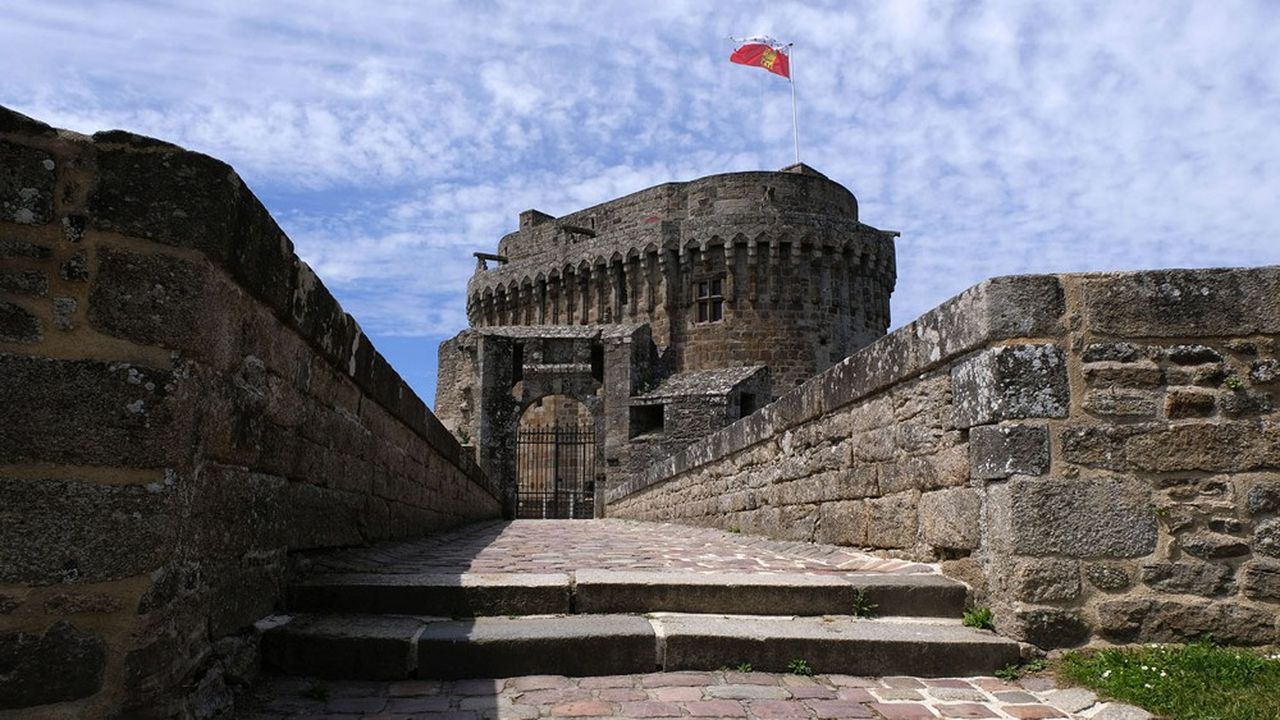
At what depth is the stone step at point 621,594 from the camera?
12.9 feet

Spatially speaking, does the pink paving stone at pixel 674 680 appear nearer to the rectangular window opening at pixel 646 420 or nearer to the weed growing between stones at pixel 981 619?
the weed growing between stones at pixel 981 619

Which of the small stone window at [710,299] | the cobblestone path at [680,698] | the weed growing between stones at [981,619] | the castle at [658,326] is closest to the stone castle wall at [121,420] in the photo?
the cobblestone path at [680,698]

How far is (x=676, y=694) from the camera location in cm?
329

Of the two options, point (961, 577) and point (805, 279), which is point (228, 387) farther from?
point (805, 279)

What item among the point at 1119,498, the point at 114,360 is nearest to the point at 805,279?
the point at 1119,498

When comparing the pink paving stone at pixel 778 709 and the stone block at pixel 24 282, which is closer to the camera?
the stone block at pixel 24 282

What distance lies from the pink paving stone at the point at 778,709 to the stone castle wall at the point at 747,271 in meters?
26.0

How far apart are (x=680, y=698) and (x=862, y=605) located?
129 cm

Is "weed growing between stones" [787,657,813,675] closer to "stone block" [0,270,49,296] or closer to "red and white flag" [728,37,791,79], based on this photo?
"stone block" [0,270,49,296]

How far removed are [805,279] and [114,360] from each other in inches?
1113

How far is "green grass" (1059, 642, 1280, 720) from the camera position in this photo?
3094 mm

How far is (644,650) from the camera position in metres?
3.58

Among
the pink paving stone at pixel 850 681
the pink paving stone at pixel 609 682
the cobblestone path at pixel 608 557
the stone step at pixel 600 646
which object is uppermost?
the cobblestone path at pixel 608 557

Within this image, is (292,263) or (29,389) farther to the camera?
(292,263)
